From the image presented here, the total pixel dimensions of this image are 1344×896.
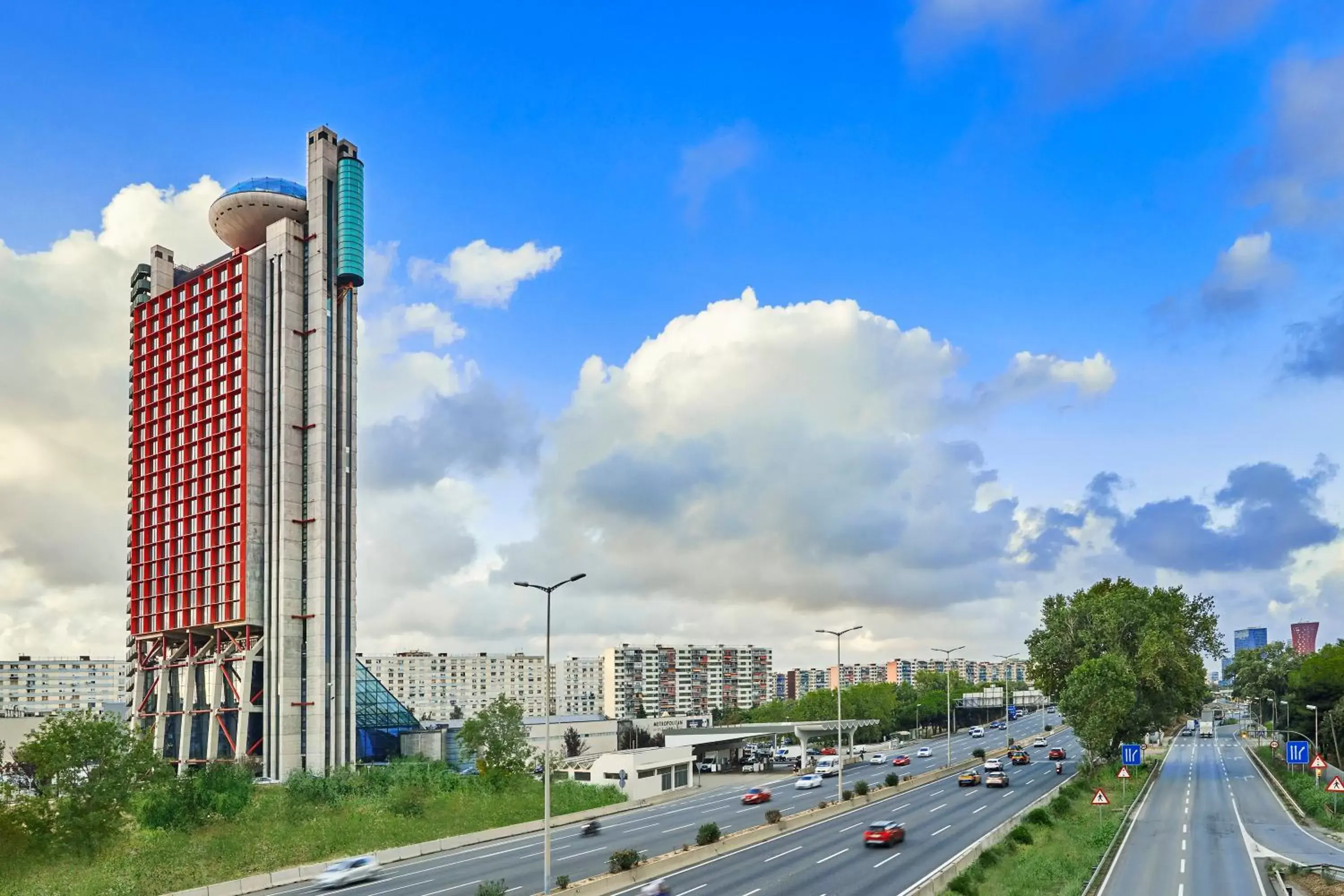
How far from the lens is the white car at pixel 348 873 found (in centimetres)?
4647

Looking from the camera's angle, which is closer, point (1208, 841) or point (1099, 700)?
point (1208, 841)

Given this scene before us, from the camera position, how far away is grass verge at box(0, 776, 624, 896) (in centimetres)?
4641

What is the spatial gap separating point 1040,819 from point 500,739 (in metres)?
47.2

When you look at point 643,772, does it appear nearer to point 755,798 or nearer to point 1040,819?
point 755,798

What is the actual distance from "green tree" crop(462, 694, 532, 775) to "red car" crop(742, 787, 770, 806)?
20413 millimetres

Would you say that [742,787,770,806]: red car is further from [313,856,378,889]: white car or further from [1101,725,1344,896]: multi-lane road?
[313,856,378,889]: white car

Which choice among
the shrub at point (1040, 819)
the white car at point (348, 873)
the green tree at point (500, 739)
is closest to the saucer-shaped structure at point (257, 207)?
the green tree at point (500, 739)

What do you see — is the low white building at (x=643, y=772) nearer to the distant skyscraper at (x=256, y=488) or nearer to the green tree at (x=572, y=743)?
the distant skyscraper at (x=256, y=488)

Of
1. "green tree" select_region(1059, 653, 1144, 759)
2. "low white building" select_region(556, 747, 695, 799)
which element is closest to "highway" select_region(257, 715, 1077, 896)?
"low white building" select_region(556, 747, 695, 799)

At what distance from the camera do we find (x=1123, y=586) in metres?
111

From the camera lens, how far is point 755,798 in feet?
247

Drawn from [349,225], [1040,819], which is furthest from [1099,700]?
[349,225]

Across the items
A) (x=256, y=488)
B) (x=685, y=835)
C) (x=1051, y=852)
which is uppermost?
(x=256, y=488)

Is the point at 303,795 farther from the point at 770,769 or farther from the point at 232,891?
the point at 770,769
